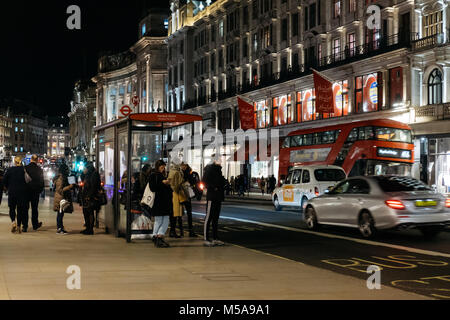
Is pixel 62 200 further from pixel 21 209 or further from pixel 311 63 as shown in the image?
pixel 311 63

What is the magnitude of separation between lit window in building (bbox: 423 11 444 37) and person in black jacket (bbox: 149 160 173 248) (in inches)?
1081

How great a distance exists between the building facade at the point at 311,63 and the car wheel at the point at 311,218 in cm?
1984

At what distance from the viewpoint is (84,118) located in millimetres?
156250

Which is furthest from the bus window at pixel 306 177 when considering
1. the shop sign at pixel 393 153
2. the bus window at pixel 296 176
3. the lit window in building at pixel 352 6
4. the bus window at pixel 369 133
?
the lit window in building at pixel 352 6

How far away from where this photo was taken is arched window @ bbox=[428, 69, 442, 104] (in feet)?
120

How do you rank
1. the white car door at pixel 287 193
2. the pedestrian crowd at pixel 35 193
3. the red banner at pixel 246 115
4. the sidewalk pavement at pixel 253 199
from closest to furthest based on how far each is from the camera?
the pedestrian crowd at pixel 35 193 → the white car door at pixel 287 193 → the sidewalk pavement at pixel 253 199 → the red banner at pixel 246 115

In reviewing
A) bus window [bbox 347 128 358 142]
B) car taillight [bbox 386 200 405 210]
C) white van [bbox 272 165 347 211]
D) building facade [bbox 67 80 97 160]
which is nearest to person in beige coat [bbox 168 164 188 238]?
car taillight [bbox 386 200 405 210]

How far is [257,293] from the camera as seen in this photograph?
26.1 ft

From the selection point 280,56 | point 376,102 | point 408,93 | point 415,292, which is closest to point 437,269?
point 415,292

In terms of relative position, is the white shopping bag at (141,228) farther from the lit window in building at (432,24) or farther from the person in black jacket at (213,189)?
the lit window in building at (432,24)

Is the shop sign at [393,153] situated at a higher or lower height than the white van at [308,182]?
higher

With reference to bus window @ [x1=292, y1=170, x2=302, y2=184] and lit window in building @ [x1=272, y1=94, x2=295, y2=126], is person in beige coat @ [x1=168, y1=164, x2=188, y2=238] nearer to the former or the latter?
bus window @ [x1=292, y1=170, x2=302, y2=184]

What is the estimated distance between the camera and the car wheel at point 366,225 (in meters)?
15.2

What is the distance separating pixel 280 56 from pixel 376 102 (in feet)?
47.0
